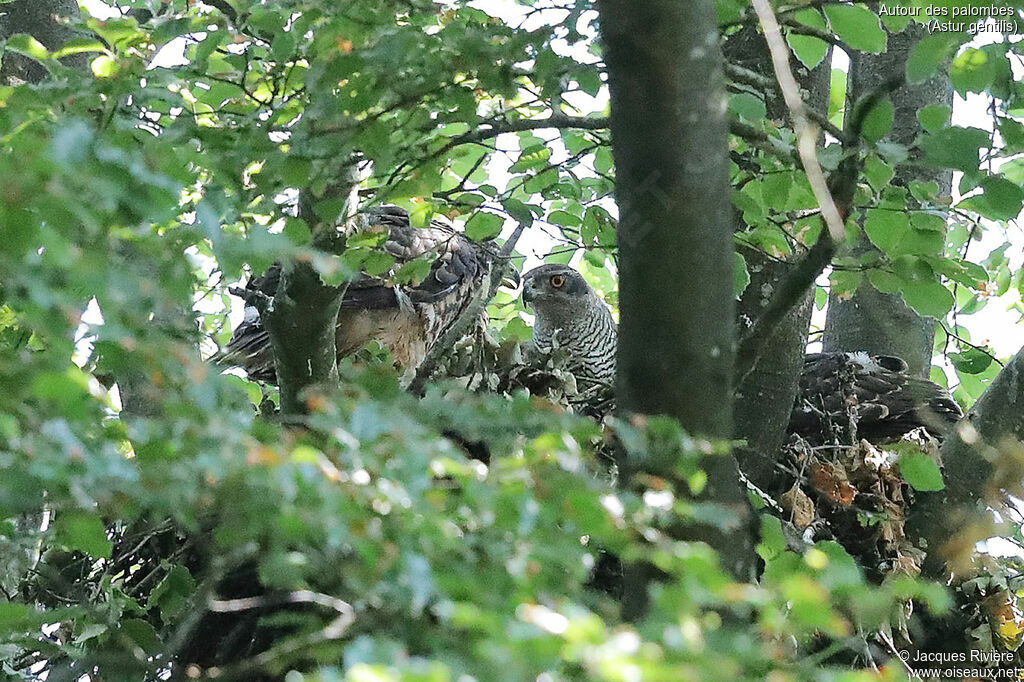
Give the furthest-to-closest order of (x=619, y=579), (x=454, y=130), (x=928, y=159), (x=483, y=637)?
(x=454, y=130)
(x=619, y=579)
(x=928, y=159)
(x=483, y=637)

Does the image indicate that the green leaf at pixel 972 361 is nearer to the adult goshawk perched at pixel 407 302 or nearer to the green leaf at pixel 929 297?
the green leaf at pixel 929 297

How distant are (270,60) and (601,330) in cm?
293

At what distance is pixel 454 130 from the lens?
3.30 m

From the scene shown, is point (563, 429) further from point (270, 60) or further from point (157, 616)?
point (157, 616)

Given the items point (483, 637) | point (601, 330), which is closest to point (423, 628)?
point (483, 637)

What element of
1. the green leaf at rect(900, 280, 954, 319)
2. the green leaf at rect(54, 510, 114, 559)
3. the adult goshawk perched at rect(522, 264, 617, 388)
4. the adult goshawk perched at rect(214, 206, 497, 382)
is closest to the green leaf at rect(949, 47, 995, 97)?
the green leaf at rect(900, 280, 954, 319)

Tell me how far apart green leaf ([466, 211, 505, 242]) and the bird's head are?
7.55 feet

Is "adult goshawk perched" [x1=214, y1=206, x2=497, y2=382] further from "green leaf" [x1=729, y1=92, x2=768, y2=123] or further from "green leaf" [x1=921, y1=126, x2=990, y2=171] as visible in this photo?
"green leaf" [x1=921, y1=126, x2=990, y2=171]

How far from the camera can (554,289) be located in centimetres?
522

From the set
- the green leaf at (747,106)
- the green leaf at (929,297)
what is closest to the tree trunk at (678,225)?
the green leaf at (747,106)

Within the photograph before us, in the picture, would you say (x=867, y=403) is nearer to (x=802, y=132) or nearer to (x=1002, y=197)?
(x=1002, y=197)

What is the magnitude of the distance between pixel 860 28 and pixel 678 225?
925mm

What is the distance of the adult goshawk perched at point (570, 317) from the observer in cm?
509

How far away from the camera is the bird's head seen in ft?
17.1
